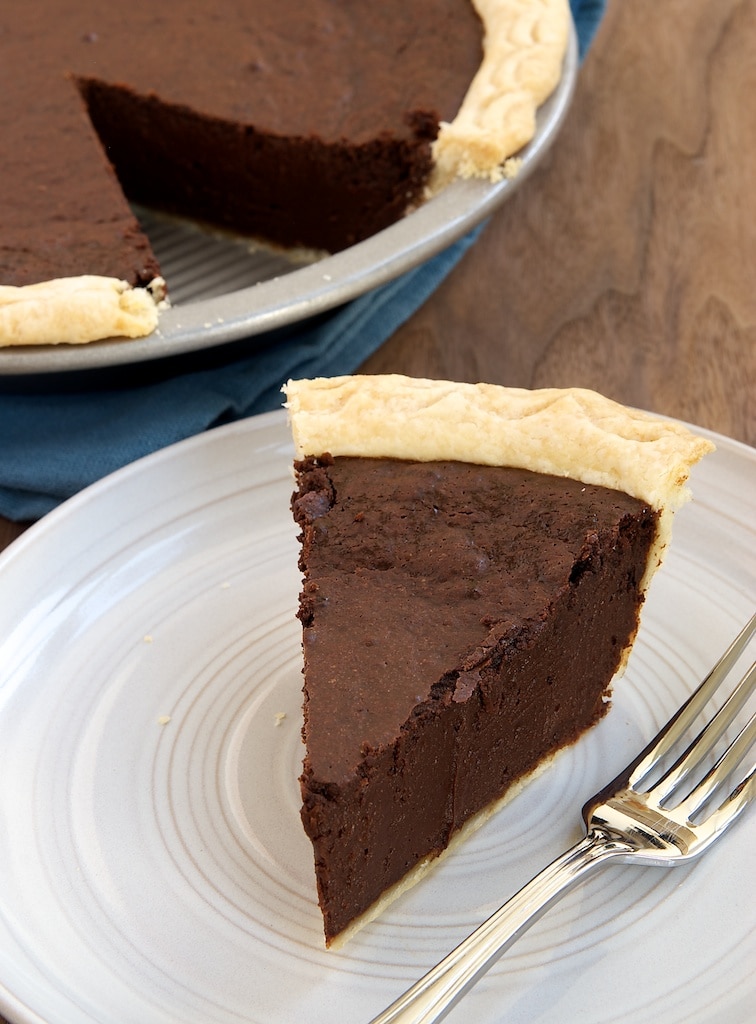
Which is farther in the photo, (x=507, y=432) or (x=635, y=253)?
(x=635, y=253)

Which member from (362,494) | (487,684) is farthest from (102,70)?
(487,684)

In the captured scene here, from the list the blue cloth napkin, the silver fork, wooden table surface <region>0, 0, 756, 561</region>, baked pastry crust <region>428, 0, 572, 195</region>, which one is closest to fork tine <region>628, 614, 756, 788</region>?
the silver fork

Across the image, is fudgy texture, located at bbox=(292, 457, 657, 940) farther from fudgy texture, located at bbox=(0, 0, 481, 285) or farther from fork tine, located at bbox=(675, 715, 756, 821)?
fudgy texture, located at bbox=(0, 0, 481, 285)

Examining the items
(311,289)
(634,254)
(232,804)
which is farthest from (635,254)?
(232,804)

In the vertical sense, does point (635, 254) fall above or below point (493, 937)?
above

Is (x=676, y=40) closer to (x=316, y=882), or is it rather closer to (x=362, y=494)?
(x=362, y=494)

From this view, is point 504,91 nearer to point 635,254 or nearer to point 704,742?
point 635,254

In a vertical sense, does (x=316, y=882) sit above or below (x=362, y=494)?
below
